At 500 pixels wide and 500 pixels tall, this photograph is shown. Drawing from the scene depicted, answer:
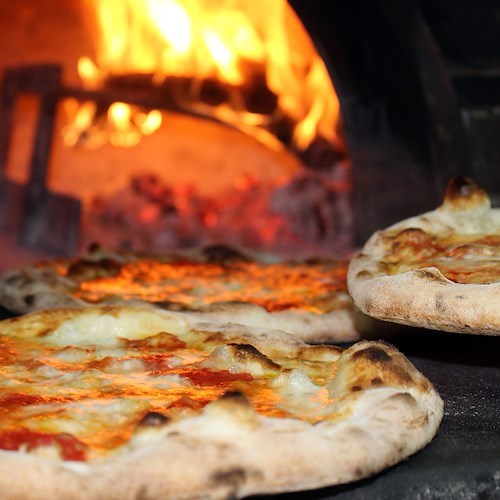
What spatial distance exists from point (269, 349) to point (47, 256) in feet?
8.97

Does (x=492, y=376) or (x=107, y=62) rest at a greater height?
(x=107, y=62)

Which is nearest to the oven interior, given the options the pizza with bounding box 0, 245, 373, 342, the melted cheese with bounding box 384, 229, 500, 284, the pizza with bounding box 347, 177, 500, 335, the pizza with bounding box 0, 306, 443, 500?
the pizza with bounding box 0, 245, 373, 342

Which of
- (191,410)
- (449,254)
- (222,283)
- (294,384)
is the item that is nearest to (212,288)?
(222,283)

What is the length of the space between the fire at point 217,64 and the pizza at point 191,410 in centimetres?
261

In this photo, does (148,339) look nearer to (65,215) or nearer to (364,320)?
(364,320)

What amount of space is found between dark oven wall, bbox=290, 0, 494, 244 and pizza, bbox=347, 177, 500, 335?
0.85 metres

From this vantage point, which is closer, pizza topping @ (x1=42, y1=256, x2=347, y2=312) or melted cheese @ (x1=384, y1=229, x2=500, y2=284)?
melted cheese @ (x1=384, y1=229, x2=500, y2=284)

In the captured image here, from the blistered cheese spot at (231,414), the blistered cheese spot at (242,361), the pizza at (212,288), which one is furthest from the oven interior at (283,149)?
the blistered cheese spot at (231,414)

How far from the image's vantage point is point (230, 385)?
1.92 m

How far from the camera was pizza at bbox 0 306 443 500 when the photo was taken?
58.4 inches

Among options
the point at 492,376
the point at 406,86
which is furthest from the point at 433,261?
the point at 406,86

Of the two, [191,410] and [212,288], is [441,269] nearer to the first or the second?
[191,410]

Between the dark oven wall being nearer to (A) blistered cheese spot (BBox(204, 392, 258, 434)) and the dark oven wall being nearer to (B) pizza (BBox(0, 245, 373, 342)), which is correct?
(B) pizza (BBox(0, 245, 373, 342))

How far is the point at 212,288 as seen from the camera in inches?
121
